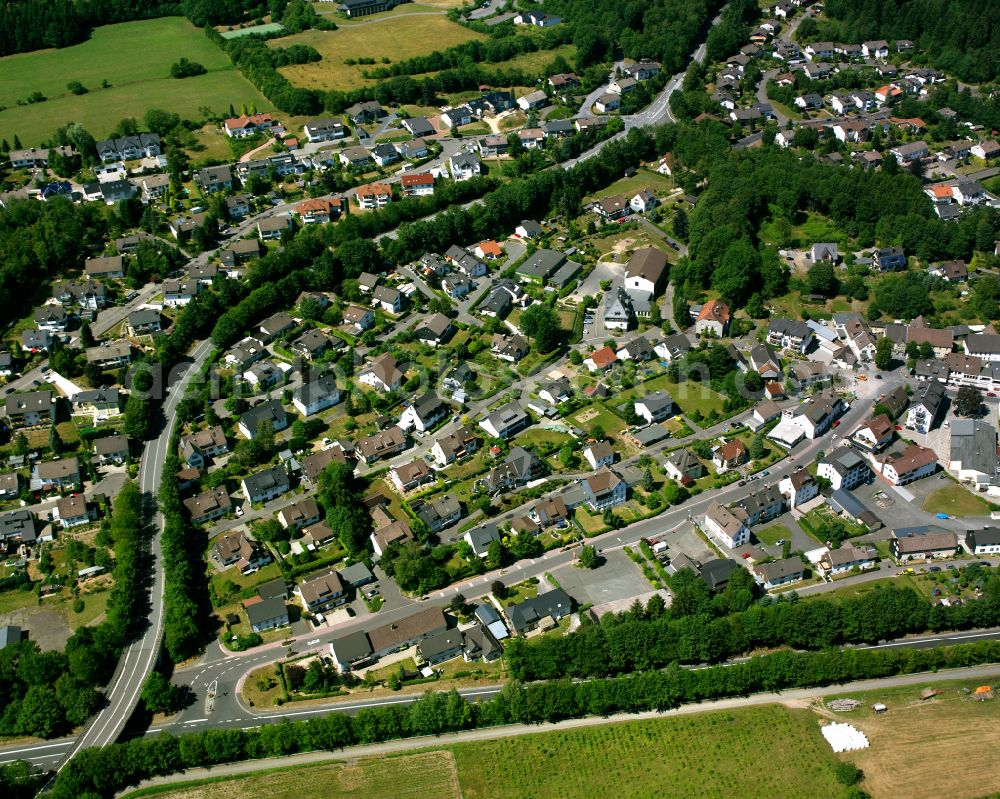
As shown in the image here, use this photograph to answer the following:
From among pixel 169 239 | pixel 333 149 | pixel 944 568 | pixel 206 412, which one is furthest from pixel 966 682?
pixel 333 149

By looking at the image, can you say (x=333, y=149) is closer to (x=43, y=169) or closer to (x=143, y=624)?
(x=43, y=169)

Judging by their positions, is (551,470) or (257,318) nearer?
(551,470)

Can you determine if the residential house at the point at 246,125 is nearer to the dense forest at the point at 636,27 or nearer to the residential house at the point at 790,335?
the dense forest at the point at 636,27

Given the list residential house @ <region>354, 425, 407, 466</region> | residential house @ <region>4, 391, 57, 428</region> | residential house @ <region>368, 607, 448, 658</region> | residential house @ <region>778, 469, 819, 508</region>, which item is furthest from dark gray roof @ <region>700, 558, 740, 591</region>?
residential house @ <region>4, 391, 57, 428</region>

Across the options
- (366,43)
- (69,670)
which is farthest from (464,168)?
(69,670)

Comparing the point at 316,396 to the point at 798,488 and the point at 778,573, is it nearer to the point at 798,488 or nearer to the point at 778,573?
the point at 798,488

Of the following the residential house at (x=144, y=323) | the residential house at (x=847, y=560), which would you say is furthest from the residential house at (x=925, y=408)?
the residential house at (x=144, y=323)

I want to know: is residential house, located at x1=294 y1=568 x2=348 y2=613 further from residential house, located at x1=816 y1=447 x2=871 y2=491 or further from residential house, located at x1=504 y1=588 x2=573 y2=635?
residential house, located at x1=816 y1=447 x2=871 y2=491
